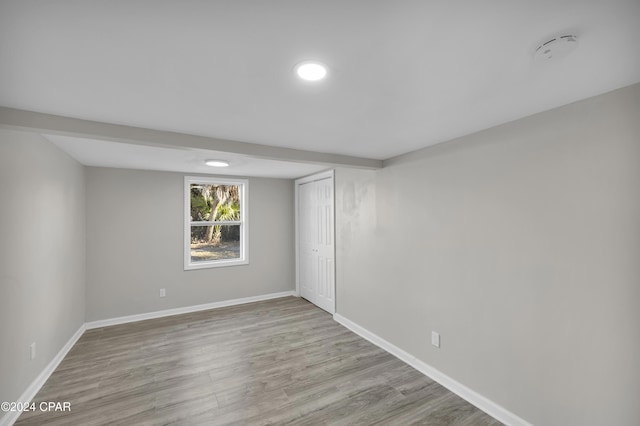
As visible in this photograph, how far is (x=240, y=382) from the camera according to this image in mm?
2562

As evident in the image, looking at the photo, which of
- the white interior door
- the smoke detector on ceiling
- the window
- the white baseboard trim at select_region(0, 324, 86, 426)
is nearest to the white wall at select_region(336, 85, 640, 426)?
the smoke detector on ceiling

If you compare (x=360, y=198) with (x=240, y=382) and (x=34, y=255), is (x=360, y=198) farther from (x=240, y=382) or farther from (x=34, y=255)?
(x=34, y=255)

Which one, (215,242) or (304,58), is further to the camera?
(215,242)

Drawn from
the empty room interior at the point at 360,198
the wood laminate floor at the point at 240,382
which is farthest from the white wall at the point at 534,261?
the wood laminate floor at the point at 240,382

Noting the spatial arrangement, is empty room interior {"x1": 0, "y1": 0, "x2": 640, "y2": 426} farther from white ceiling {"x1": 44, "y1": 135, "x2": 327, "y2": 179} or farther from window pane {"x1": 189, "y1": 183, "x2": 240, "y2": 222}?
window pane {"x1": 189, "y1": 183, "x2": 240, "y2": 222}

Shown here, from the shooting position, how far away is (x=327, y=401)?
2299 mm

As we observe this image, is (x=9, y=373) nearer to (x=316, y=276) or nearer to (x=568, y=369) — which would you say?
(x=316, y=276)

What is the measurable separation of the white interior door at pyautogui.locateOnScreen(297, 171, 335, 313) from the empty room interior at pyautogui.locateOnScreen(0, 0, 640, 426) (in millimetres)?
398

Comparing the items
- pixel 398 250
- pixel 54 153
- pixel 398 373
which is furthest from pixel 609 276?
pixel 54 153

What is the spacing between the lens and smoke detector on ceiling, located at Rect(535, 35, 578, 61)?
3.61 feet

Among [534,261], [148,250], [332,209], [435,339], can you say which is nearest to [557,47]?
[534,261]

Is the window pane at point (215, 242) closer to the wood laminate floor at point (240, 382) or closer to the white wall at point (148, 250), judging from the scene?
the white wall at point (148, 250)

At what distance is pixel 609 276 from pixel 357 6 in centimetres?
198

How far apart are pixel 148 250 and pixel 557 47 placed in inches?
192
